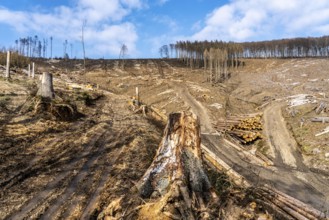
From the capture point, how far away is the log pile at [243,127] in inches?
1156

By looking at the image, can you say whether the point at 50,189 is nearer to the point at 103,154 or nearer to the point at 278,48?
the point at 103,154

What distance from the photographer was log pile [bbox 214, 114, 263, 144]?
29.4 metres

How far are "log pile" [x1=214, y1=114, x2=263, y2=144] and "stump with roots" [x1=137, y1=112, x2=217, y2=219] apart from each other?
22.1m

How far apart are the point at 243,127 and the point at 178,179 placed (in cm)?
2494

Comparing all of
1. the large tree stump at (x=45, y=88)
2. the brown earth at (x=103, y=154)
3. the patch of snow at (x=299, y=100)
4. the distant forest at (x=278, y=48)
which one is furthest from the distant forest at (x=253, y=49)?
the large tree stump at (x=45, y=88)

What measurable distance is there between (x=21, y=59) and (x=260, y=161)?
120ft

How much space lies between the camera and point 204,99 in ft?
141

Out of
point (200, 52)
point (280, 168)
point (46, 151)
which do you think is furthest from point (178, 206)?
point (200, 52)

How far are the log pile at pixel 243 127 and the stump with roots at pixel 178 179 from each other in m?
22.1

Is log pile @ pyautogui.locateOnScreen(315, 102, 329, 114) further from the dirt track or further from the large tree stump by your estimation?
the large tree stump

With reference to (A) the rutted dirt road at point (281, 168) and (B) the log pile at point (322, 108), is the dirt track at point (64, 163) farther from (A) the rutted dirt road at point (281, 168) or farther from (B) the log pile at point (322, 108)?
(B) the log pile at point (322, 108)

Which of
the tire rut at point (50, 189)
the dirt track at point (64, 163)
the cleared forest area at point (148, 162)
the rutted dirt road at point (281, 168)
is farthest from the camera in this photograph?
the rutted dirt road at point (281, 168)

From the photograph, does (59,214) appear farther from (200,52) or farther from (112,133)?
(200,52)

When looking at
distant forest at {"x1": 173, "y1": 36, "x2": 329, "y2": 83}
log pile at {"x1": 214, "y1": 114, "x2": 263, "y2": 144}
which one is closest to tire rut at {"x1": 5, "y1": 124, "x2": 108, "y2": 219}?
log pile at {"x1": 214, "y1": 114, "x2": 263, "y2": 144}
